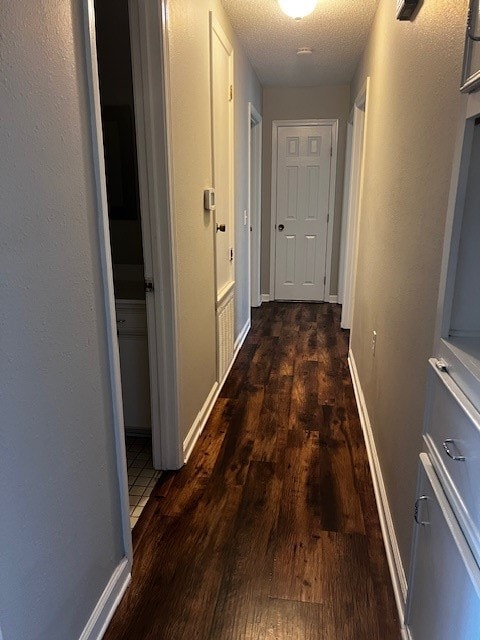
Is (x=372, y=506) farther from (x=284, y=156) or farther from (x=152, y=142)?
(x=284, y=156)

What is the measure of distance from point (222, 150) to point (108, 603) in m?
2.53

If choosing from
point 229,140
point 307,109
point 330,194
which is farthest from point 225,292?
point 307,109

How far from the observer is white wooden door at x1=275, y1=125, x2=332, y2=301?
17.3 ft

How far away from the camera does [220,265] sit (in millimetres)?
3129

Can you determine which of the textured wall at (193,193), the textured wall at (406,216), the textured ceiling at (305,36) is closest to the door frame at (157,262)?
the textured wall at (193,193)

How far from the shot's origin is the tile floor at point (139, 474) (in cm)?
201

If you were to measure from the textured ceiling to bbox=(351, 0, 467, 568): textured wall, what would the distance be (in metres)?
0.39

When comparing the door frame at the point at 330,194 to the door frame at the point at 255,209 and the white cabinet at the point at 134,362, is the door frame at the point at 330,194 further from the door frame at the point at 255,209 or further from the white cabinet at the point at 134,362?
the white cabinet at the point at 134,362

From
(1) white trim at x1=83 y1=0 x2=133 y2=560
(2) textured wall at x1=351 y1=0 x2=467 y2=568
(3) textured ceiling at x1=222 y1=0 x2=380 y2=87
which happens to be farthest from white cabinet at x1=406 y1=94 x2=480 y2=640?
(3) textured ceiling at x1=222 y1=0 x2=380 y2=87

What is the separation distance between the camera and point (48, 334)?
1084 millimetres

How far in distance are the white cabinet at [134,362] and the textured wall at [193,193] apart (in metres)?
0.21

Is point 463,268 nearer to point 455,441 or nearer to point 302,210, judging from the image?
point 455,441

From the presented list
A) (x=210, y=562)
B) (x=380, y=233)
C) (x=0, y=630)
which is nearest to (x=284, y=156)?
(x=380, y=233)

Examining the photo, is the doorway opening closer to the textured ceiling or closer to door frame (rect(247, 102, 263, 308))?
the textured ceiling
